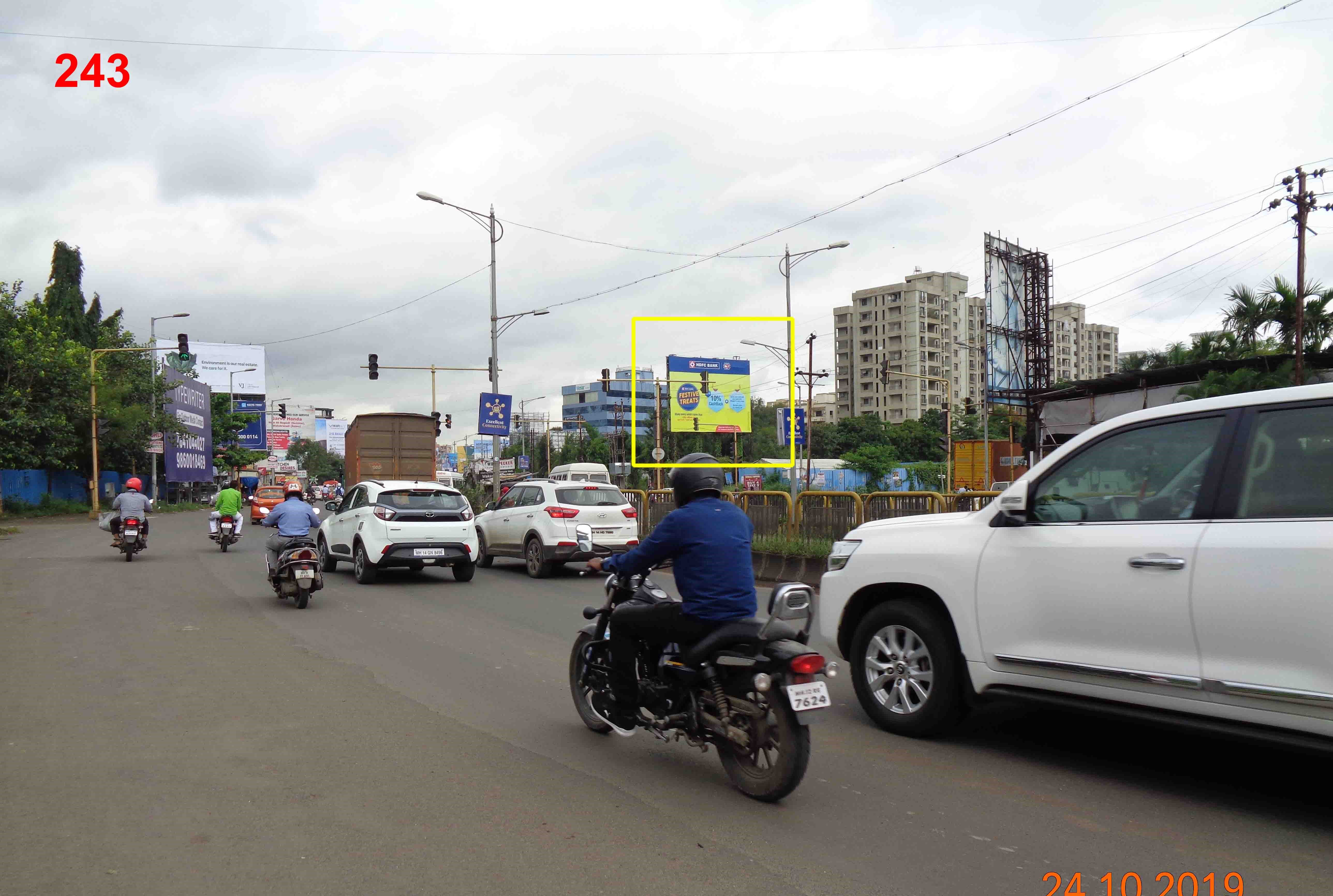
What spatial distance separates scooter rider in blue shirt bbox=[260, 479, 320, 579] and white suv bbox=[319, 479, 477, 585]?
172cm

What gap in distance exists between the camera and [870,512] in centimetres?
1375

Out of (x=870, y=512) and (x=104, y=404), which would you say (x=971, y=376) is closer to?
(x=104, y=404)

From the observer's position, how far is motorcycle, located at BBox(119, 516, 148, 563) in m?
17.9

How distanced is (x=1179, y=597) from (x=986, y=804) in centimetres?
130

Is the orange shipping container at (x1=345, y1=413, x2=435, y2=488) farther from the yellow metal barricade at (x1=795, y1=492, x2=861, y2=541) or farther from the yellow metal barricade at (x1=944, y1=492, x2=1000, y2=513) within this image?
the yellow metal barricade at (x1=944, y1=492, x2=1000, y2=513)

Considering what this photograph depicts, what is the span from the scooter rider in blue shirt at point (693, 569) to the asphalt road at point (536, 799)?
0.76 metres

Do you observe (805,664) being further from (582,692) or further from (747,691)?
(582,692)

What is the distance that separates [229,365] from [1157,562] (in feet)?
340

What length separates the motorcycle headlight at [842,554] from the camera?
6023 millimetres

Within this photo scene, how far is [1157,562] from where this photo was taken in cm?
441

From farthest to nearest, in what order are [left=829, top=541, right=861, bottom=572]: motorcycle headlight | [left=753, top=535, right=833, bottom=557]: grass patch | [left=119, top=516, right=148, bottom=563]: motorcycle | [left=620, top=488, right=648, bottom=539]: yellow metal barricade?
[left=620, top=488, right=648, bottom=539]: yellow metal barricade → [left=119, top=516, right=148, bottom=563]: motorcycle → [left=753, top=535, right=833, bottom=557]: grass patch → [left=829, top=541, right=861, bottom=572]: motorcycle headlight

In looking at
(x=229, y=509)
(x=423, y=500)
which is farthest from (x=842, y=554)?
(x=229, y=509)

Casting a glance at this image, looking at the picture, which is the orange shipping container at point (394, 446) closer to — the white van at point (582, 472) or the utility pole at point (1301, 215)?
the white van at point (582, 472)

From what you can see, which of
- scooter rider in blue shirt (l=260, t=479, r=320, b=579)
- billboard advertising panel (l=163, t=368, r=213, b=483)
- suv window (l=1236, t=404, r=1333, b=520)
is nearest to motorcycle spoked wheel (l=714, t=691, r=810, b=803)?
suv window (l=1236, t=404, r=1333, b=520)
